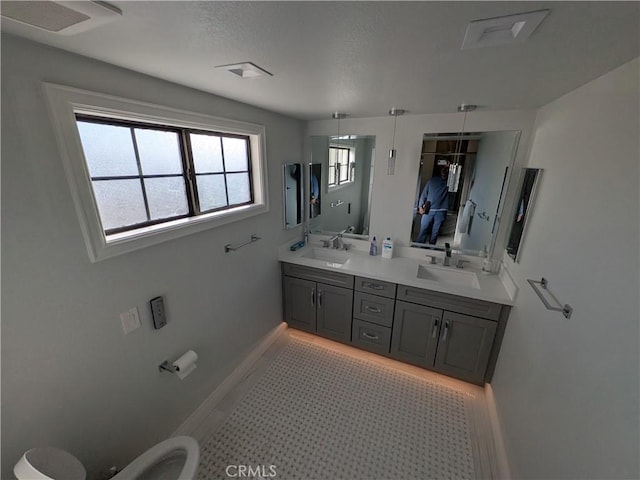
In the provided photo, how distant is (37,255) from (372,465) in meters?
2.01

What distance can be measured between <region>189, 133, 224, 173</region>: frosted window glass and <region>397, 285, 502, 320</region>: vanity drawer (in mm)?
1711

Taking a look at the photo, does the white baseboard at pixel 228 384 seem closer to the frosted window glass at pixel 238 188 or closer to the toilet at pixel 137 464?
the toilet at pixel 137 464

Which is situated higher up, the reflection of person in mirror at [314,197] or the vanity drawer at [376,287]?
the reflection of person in mirror at [314,197]

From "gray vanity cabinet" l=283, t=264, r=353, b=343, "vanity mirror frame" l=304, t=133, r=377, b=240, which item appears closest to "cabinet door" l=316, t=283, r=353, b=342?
"gray vanity cabinet" l=283, t=264, r=353, b=343

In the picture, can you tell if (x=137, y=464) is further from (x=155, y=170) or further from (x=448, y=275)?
(x=448, y=275)

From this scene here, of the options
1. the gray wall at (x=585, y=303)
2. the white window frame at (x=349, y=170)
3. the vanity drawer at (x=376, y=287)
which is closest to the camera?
the gray wall at (x=585, y=303)

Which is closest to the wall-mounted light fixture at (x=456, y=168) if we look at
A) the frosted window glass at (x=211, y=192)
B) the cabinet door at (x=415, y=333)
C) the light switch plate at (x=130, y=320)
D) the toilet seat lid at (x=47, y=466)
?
the cabinet door at (x=415, y=333)

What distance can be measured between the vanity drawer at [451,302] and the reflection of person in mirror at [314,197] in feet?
4.02

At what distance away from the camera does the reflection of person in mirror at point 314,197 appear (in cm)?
272

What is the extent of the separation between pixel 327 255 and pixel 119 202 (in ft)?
6.15

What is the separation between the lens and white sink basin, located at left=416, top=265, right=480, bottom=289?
2.20m

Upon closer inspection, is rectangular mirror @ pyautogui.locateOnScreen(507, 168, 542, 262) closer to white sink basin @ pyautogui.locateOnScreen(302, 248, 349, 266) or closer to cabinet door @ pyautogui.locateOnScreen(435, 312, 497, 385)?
cabinet door @ pyautogui.locateOnScreen(435, 312, 497, 385)

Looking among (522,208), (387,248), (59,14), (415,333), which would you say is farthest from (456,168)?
(59,14)

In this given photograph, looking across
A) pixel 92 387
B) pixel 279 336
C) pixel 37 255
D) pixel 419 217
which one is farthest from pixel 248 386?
pixel 419 217
